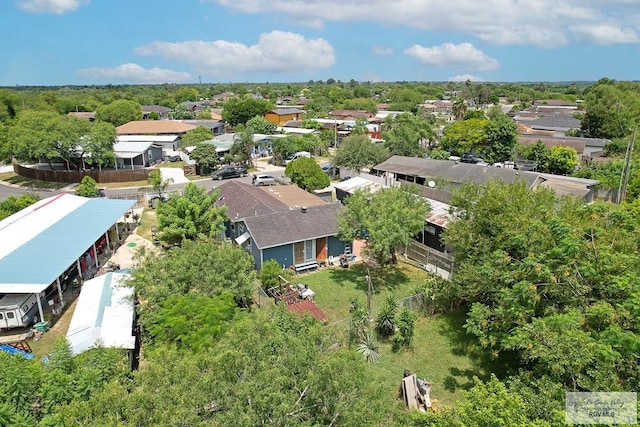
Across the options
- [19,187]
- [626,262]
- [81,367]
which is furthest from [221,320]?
[19,187]

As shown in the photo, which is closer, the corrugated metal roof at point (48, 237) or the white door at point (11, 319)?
the white door at point (11, 319)

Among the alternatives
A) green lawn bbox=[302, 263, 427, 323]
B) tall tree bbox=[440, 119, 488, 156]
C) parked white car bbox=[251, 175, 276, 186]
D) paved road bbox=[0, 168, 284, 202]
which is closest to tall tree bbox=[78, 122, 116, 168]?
paved road bbox=[0, 168, 284, 202]

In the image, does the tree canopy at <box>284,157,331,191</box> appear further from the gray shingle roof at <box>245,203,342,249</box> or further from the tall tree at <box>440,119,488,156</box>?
the tall tree at <box>440,119,488,156</box>

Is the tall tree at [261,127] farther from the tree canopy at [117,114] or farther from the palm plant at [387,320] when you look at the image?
the palm plant at [387,320]

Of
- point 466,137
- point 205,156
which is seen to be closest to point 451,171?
point 466,137

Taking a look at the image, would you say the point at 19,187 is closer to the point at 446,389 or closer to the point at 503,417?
the point at 446,389

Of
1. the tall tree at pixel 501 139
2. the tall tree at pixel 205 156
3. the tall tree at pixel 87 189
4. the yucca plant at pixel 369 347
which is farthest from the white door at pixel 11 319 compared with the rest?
the tall tree at pixel 501 139

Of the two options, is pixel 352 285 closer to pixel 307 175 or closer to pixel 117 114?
pixel 307 175
